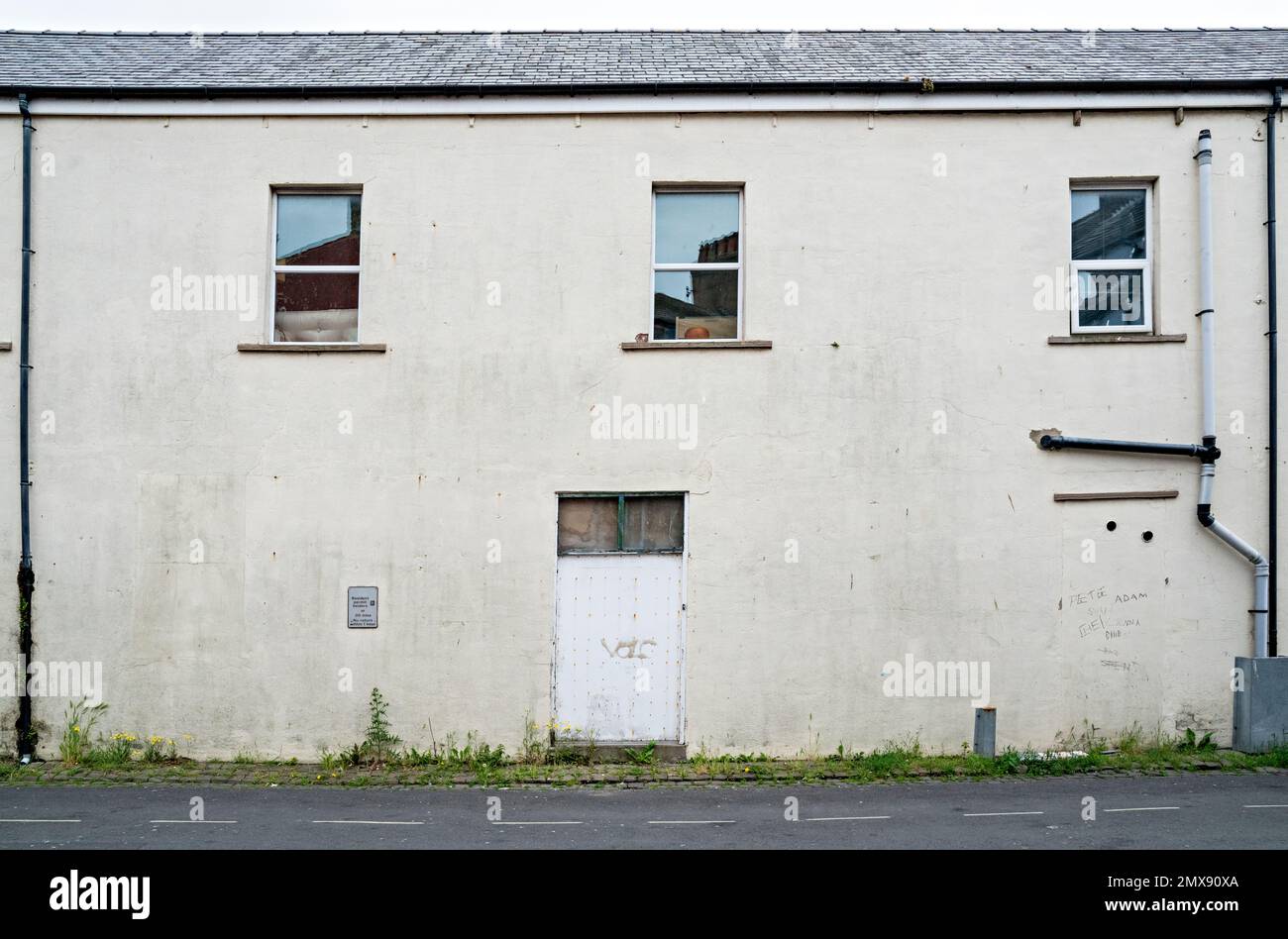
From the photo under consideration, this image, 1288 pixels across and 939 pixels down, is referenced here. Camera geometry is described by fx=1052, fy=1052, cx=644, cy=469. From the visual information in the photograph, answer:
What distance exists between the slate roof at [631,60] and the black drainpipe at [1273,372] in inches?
24.5

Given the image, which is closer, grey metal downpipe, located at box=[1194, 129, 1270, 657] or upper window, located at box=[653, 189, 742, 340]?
grey metal downpipe, located at box=[1194, 129, 1270, 657]

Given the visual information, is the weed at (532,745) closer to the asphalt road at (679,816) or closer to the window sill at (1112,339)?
the asphalt road at (679,816)

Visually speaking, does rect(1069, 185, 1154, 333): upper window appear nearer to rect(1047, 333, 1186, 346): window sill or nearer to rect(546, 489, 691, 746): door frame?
rect(1047, 333, 1186, 346): window sill

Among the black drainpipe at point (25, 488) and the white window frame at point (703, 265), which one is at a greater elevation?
the white window frame at point (703, 265)

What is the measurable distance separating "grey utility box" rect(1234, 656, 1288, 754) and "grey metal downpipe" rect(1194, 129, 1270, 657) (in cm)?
19

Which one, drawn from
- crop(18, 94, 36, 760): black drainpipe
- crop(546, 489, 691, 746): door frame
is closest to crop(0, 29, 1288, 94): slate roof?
crop(18, 94, 36, 760): black drainpipe

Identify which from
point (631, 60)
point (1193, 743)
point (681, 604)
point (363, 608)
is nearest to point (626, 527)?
point (681, 604)

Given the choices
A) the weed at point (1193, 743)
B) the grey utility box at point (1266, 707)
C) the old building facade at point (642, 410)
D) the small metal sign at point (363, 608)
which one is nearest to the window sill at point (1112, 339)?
the old building facade at point (642, 410)

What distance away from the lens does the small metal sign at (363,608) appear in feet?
35.5

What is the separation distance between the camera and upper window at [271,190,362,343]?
11.3 metres

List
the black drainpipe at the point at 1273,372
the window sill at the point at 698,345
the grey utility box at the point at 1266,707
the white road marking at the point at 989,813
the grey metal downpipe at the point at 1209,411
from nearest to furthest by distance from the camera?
the white road marking at the point at 989,813 → the grey utility box at the point at 1266,707 → the grey metal downpipe at the point at 1209,411 → the black drainpipe at the point at 1273,372 → the window sill at the point at 698,345

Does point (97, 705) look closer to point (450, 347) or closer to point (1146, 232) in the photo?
point (450, 347)

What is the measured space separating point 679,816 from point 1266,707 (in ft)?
20.6
